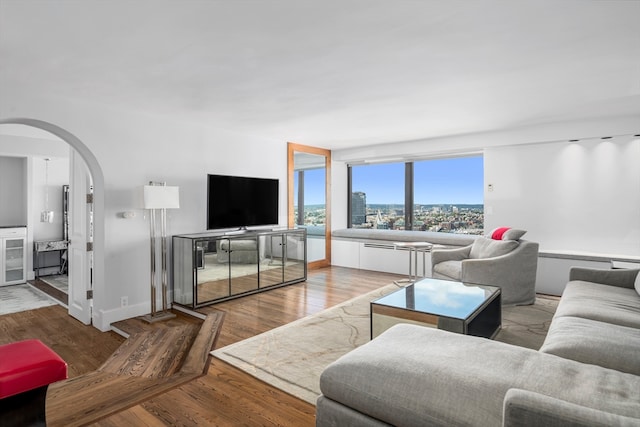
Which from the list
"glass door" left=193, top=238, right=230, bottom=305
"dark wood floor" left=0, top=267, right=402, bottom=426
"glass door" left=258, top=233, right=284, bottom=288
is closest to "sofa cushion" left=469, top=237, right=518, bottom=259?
"dark wood floor" left=0, top=267, right=402, bottom=426

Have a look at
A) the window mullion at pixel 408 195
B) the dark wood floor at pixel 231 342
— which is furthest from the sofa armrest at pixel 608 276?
the window mullion at pixel 408 195

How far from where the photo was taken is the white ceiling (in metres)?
2.03

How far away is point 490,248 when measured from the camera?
181 inches

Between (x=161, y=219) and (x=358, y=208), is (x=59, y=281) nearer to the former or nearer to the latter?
(x=161, y=219)

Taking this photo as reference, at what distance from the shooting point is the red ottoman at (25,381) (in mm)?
1660

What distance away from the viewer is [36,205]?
6578mm

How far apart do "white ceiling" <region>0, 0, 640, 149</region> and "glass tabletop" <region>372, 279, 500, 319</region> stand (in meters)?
1.90

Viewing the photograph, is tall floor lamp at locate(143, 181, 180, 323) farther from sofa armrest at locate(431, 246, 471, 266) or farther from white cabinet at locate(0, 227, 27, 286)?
white cabinet at locate(0, 227, 27, 286)

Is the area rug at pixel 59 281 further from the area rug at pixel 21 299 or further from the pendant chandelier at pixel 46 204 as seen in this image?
the pendant chandelier at pixel 46 204

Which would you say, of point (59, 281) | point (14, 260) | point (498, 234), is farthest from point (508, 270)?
point (14, 260)

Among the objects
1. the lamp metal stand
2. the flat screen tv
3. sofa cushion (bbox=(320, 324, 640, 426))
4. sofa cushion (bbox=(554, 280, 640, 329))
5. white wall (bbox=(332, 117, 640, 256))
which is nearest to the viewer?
sofa cushion (bbox=(320, 324, 640, 426))

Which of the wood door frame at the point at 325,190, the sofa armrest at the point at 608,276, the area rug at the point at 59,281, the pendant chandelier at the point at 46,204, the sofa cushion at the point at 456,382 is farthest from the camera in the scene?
the pendant chandelier at the point at 46,204

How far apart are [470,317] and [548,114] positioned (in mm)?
A: 3104

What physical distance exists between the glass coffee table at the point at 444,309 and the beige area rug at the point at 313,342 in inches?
10.7
